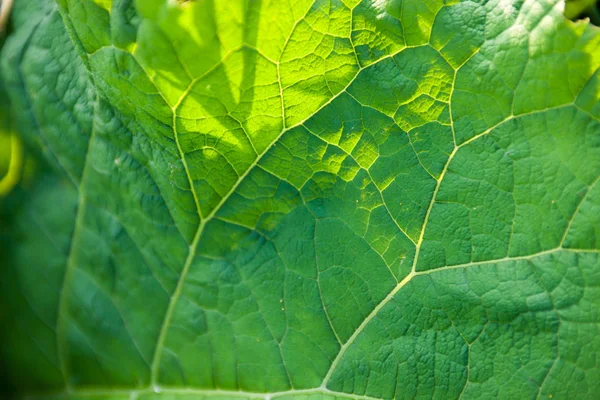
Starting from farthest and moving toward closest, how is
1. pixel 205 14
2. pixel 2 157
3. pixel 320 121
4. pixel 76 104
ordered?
1. pixel 2 157
2. pixel 76 104
3. pixel 320 121
4. pixel 205 14

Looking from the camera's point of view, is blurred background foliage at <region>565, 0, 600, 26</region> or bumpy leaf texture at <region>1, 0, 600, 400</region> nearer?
bumpy leaf texture at <region>1, 0, 600, 400</region>

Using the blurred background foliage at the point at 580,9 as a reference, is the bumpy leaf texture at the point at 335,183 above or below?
below

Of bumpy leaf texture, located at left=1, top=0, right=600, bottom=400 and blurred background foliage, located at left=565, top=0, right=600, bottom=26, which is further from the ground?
blurred background foliage, located at left=565, top=0, right=600, bottom=26

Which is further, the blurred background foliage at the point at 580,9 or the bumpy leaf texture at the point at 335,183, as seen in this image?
the blurred background foliage at the point at 580,9

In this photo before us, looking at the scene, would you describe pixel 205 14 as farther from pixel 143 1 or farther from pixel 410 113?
pixel 410 113

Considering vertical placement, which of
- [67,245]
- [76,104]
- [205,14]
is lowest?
[67,245]

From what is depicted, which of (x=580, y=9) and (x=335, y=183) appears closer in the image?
(x=335, y=183)

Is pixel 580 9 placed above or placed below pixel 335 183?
above

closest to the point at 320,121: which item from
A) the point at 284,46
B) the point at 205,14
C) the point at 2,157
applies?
the point at 284,46
